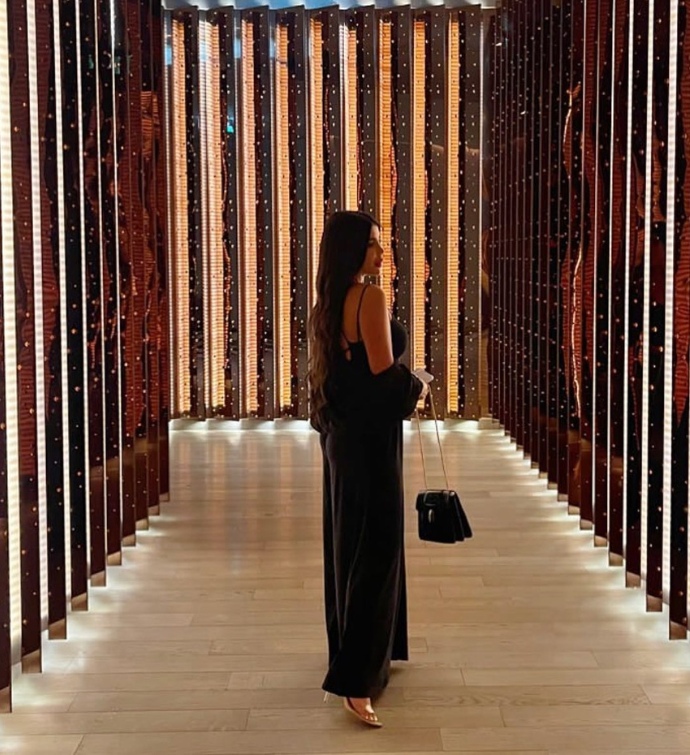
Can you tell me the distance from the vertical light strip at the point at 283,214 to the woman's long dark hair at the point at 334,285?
193 inches

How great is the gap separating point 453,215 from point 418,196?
0.29 meters

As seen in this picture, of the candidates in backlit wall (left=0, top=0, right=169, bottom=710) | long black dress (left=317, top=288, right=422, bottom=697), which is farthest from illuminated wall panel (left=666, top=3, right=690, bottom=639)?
backlit wall (left=0, top=0, right=169, bottom=710)

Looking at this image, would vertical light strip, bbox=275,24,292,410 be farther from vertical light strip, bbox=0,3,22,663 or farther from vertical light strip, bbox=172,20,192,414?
vertical light strip, bbox=0,3,22,663

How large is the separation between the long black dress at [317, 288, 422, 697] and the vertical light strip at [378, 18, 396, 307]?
4.70m

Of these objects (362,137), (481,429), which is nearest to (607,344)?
(481,429)

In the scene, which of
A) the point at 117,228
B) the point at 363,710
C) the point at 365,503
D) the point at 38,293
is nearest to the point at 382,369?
the point at 365,503

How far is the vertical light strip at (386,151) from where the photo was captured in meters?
7.28

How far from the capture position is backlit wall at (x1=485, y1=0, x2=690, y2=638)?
3172mm

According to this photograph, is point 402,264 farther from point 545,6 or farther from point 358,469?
point 358,469

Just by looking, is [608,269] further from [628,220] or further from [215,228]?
[215,228]

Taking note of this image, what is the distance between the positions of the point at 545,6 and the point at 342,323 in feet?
11.3

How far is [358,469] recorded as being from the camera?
2.64 m

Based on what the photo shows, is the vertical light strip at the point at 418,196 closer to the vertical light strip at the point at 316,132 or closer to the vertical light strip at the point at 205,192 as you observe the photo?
the vertical light strip at the point at 316,132

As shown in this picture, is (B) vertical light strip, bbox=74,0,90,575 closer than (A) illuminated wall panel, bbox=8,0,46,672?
No
